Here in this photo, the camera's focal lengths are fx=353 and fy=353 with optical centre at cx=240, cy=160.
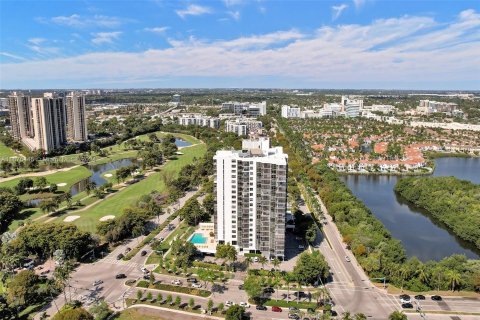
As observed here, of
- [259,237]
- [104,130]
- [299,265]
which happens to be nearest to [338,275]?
[299,265]

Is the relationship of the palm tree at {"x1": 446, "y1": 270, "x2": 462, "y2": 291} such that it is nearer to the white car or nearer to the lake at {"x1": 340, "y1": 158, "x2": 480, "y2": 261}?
the white car

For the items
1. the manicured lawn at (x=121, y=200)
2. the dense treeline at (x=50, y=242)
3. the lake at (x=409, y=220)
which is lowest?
the lake at (x=409, y=220)

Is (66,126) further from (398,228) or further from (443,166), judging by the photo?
(443,166)

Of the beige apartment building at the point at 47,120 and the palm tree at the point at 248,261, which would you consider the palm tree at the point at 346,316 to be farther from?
the beige apartment building at the point at 47,120

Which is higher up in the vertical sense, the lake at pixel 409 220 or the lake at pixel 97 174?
the lake at pixel 97 174

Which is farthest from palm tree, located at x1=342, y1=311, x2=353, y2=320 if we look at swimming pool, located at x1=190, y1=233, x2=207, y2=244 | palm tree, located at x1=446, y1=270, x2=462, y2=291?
swimming pool, located at x1=190, y1=233, x2=207, y2=244

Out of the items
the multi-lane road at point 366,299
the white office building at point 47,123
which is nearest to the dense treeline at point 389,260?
the multi-lane road at point 366,299
